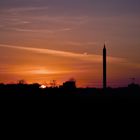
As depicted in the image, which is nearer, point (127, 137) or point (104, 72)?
point (127, 137)

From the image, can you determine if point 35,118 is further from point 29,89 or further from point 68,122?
point 29,89

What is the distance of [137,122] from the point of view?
33.7m

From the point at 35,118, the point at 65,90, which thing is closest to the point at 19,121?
the point at 35,118

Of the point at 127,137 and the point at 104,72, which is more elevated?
the point at 104,72

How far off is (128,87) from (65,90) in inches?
1698

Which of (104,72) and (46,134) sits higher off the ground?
(104,72)

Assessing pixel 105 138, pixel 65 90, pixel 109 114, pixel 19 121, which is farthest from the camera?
pixel 65 90

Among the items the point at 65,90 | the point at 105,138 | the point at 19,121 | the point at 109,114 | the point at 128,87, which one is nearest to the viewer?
the point at 105,138

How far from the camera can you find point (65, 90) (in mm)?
81500

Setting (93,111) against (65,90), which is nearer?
(93,111)

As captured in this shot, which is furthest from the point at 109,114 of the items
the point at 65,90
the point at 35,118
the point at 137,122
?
the point at 65,90

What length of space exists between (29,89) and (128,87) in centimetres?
4415

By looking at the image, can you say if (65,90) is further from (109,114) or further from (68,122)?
(68,122)

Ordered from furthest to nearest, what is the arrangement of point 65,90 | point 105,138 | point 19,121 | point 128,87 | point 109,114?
1. point 128,87
2. point 65,90
3. point 109,114
4. point 19,121
5. point 105,138
